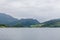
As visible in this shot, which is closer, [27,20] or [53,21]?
[53,21]

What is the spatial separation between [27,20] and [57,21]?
2007 cm

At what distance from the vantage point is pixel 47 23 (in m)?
72.6

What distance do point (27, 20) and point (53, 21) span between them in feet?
69.5

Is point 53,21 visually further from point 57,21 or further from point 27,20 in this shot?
point 27,20

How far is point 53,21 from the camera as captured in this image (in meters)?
72.6

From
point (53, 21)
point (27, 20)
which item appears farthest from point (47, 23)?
point (27, 20)

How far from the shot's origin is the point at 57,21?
75188mm

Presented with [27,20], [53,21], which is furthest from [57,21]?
[27,20]

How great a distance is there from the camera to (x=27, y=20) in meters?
91.0

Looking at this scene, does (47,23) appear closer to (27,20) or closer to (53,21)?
(53,21)

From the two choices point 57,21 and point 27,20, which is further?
point 27,20

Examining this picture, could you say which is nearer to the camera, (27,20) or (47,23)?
(47,23)

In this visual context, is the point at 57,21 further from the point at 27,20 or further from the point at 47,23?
the point at 27,20

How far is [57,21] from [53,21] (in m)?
3.27
